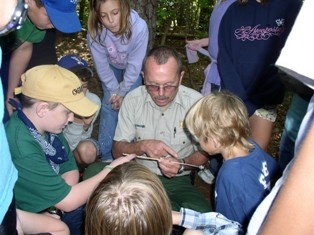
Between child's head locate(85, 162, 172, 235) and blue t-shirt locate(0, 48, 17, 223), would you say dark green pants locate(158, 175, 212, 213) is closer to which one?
child's head locate(85, 162, 172, 235)

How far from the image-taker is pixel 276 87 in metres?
2.89

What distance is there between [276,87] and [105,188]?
1770 mm

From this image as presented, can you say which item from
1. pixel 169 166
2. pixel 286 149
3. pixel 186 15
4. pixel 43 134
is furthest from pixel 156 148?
pixel 186 15

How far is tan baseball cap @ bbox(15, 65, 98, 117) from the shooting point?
2229 mm

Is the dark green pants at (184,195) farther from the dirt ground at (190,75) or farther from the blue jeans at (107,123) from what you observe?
the blue jeans at (107,123)

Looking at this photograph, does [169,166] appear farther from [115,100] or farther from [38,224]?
[115,100]

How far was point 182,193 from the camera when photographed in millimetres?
2762

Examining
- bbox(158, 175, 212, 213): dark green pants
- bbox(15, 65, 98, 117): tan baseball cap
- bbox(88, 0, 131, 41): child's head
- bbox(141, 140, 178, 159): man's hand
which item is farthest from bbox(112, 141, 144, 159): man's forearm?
bbox(88, 0, 131, 41): child's head

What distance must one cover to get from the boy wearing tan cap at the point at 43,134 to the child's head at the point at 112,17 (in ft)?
3.17

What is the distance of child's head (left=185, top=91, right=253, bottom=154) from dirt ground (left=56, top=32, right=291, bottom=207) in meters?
1.34

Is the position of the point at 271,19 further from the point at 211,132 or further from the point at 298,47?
the point at 298,47

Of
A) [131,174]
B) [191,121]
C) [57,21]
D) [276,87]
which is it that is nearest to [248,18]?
[276,87]

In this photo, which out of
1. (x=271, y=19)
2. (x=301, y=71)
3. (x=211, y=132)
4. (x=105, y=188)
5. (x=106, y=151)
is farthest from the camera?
(x=106, y=151)

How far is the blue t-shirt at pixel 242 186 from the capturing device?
81.6 inches
